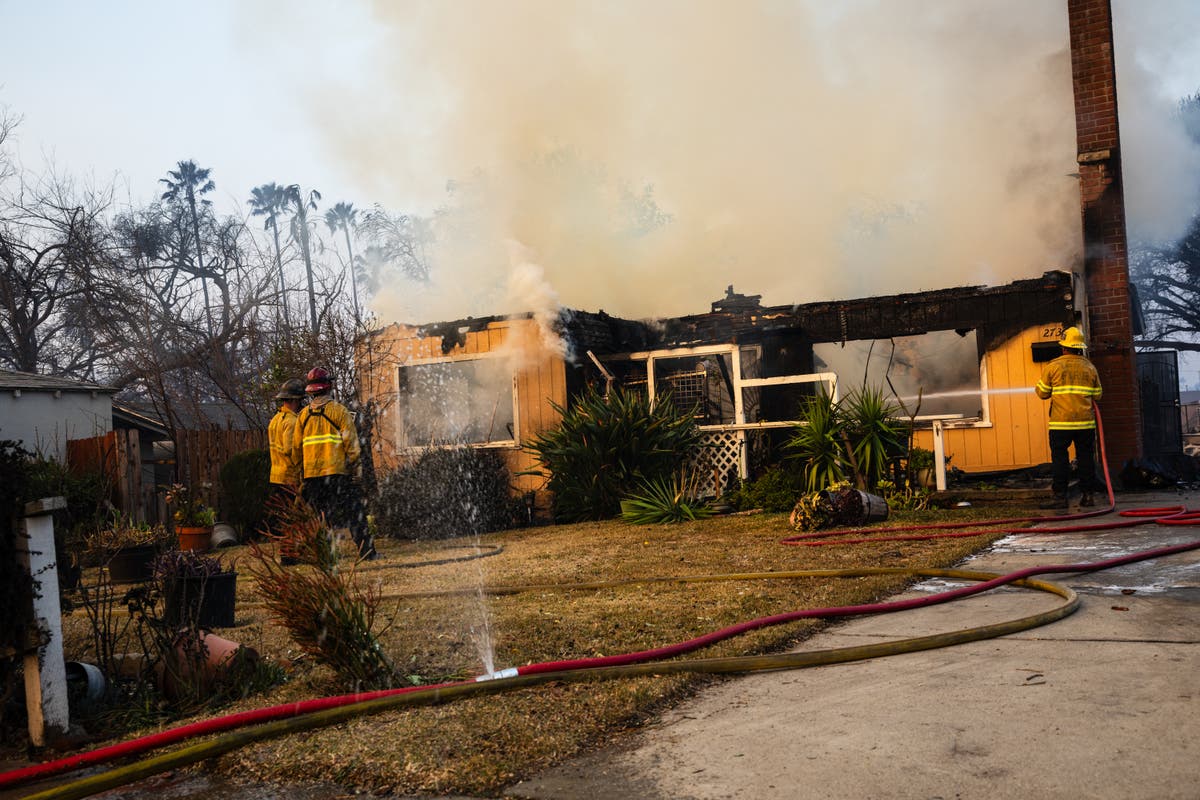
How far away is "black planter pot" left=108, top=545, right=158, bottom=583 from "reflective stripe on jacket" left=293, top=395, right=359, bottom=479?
5.04 feet

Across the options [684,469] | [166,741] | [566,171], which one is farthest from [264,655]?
[566,171]

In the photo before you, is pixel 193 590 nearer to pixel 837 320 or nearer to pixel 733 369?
pixel 733 369

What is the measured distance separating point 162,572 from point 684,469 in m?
8.17

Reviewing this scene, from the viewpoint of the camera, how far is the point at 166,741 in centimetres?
336

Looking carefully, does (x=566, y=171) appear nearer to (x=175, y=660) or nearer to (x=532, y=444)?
(x=532, y=444)

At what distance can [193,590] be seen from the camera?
5309 mm

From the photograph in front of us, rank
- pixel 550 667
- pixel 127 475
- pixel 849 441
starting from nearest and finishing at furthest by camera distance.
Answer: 1. pixel 550 667
2. pixel 849 441
3. pixel 127 475

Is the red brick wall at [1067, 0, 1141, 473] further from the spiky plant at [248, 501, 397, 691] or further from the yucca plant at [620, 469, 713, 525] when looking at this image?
the spiky plant at [248, 501, 397, 691]

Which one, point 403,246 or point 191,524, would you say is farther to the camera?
point 403,246

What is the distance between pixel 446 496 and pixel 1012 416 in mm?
7410

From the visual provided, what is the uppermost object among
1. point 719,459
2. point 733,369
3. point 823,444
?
point 733,369

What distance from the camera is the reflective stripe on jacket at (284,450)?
8945mm

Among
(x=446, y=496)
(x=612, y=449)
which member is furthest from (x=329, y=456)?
(x=612, y=449)

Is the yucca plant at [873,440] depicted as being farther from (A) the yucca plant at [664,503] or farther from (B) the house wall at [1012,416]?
(B) the house wall at [1012,416]
